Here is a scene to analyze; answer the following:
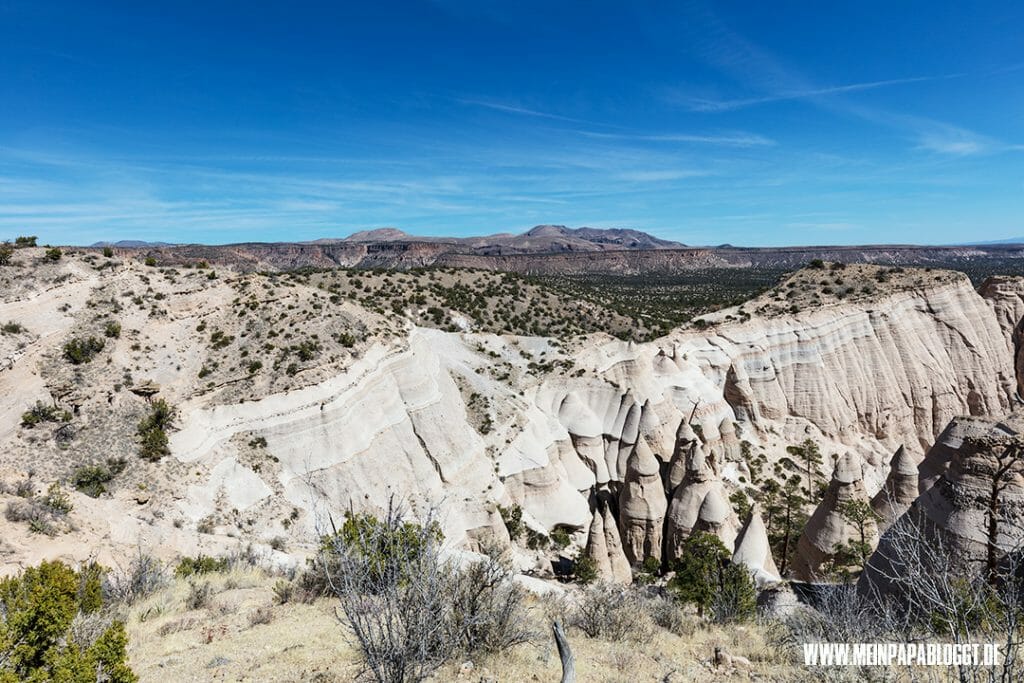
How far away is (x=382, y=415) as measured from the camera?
78.9 ft

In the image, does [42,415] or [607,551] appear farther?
[607,551]

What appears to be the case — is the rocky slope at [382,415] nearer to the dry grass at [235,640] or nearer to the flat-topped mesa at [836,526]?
the flat-topped mesa at [836,526]

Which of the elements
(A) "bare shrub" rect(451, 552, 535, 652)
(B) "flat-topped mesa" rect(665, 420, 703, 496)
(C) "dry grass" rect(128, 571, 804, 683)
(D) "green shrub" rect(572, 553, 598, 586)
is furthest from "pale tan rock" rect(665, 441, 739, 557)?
(A) "bare shrub" rect(451, 552, 535, 652)

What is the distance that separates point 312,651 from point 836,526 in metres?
20.7

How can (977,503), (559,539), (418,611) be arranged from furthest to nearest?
(559,539) < (977,503) < (418,611)

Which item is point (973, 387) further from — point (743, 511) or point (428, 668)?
point (428, 668)

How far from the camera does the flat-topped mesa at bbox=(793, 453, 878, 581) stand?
20000 millimetres

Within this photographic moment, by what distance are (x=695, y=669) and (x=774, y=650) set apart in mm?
2406

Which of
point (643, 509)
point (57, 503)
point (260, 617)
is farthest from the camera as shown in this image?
point (643, 509)

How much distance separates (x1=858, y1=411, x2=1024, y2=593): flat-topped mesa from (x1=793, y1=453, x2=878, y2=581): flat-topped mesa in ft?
28.0

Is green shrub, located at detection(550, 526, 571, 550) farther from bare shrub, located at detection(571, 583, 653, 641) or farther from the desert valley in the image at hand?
bare shrub, located at detection(571, 583, 653, 641)

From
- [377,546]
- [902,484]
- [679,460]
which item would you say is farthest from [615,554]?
[377,546]

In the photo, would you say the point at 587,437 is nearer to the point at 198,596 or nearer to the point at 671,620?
the point at 671,620

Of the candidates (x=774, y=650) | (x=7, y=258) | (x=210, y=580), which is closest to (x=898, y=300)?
(x=774, y=650)
